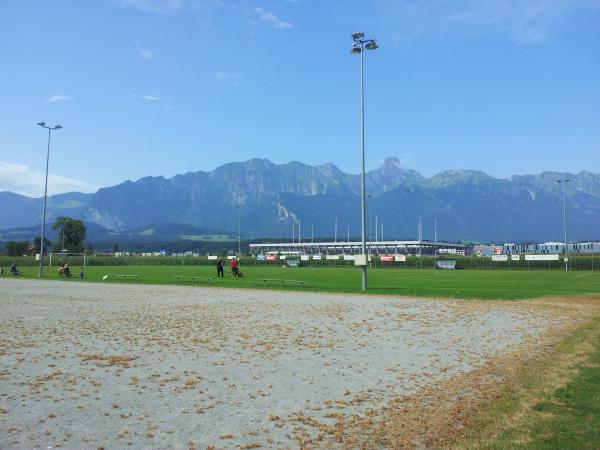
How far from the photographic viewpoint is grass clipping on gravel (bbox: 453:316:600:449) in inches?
243

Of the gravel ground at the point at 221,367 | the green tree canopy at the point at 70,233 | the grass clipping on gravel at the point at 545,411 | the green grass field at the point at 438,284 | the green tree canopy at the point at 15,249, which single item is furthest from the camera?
the green tree canopy at the point at 15,249

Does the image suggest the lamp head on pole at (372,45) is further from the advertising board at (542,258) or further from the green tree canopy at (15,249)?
the green tree canopy at (15,249)

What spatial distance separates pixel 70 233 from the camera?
167m

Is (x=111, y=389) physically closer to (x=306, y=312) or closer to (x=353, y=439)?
(x=353, y=439)

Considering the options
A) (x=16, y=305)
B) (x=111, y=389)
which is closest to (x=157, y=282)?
(x=16, y=305)

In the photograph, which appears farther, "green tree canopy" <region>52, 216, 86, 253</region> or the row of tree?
"green tree canopy" <region>52, 216, 86, 253</region>

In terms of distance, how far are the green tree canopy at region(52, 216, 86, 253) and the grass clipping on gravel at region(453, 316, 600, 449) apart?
169951 mm

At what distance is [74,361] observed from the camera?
35.7 feet

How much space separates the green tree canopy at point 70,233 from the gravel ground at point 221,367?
157m

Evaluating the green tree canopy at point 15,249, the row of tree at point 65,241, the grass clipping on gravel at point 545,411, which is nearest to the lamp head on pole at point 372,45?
the grass clipping on gravel at point 545,411

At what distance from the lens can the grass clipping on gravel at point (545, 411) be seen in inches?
243

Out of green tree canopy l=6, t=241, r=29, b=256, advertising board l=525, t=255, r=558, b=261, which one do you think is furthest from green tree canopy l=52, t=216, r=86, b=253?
advertising board l=525, t=255, r=558, b=261

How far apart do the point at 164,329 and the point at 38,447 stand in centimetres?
973

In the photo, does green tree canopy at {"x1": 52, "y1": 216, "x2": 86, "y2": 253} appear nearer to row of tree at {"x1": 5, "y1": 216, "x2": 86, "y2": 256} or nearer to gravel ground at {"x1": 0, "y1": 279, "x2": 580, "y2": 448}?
row of tree at {"x1": 5, "y1": 216, "x2": 86, "y2": 256}
